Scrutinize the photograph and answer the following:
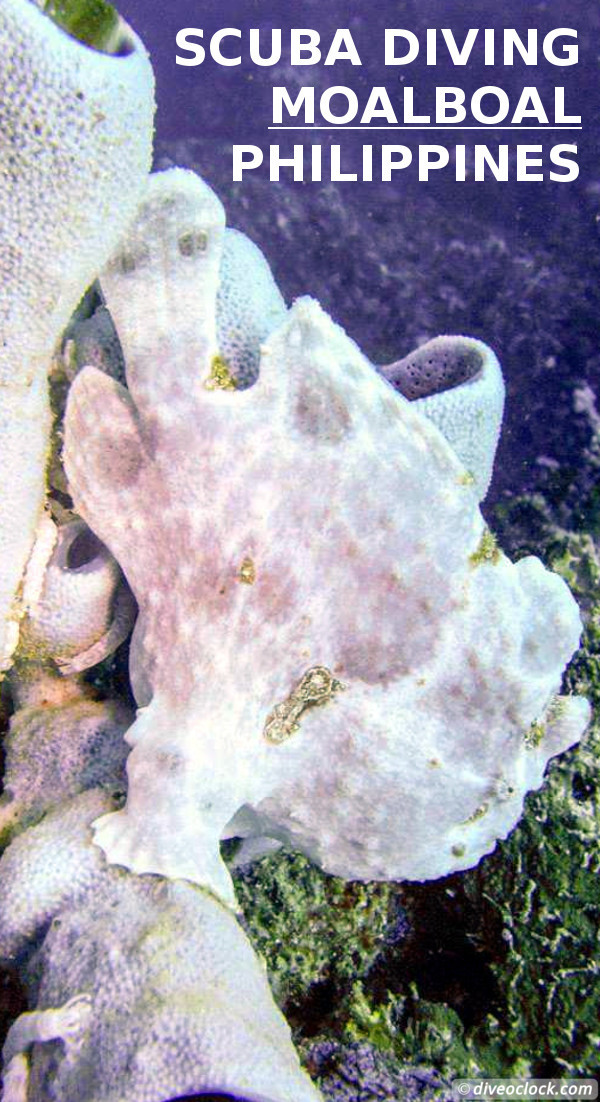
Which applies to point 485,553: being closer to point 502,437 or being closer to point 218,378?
point 218,378

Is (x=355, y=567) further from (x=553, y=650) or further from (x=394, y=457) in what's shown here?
(x=553, y=650)

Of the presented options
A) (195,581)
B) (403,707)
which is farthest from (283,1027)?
(195,581)

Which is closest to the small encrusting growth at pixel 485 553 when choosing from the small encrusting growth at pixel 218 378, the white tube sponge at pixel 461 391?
the white tube sponge at pixel 461 391

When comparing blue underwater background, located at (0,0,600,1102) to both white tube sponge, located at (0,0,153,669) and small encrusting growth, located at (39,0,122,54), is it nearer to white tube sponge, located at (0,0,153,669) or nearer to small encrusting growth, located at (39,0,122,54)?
white tube sponge, located at (0,0,153,669)

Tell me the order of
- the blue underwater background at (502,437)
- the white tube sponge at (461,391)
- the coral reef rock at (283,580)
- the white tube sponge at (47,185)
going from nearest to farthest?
the white tube sponge at (47,185), the coral reef rock at (283,580), the white tube sponge at (461,391), the blue underwater background at (502,437)

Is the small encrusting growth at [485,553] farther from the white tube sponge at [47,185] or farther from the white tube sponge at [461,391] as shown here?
the white tube sponge at [47,185]

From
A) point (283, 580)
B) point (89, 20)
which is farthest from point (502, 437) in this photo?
point (89, 20)

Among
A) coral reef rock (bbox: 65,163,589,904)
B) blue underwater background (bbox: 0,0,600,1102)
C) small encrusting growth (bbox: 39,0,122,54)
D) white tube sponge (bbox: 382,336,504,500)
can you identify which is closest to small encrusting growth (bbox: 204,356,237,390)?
coral reef rock (bbox: 65,163,589,904)
